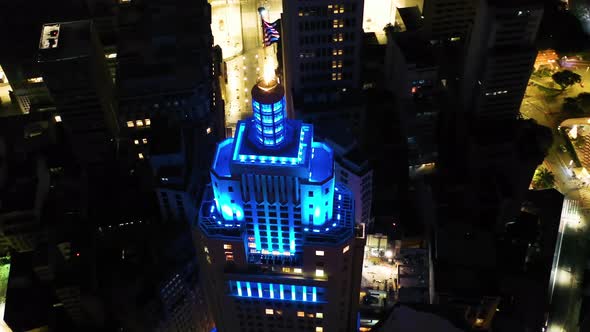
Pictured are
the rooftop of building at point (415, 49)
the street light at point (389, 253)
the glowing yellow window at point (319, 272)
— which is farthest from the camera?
the rooftop of building at point (415, 49)

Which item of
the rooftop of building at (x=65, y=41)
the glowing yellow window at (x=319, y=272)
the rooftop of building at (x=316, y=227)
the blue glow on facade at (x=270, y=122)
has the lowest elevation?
the glowing yellow window at (x=319, y=272)

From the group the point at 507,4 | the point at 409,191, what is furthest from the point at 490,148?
the point at 507,4

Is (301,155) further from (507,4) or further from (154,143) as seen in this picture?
(507,4)

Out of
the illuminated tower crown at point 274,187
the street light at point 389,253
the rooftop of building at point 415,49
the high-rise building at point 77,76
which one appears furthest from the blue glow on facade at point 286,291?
the high-rise building at point 77,76

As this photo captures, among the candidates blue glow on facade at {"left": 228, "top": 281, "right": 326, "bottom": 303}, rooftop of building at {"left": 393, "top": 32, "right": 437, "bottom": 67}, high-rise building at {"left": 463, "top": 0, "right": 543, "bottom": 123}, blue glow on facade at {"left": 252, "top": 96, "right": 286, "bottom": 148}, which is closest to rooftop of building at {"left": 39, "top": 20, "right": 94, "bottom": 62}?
rooftop of building at {"left": 393, "top": 32, "right": 437, "bottom": 67}

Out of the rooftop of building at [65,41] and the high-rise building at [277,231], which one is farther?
the rooftop of building at [65,41]

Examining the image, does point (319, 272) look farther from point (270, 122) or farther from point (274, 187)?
point (270, 122)

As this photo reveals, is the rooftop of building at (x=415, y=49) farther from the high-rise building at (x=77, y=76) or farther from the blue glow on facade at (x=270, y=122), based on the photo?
the blue glow on facade at (x=270, y=122)

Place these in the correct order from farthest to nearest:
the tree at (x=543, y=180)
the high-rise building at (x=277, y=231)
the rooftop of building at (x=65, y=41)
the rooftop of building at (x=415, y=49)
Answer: the tree at (x=543, y=180)
the rooftop of building at (x=415, y=49)
the rooftop of building at (x=65, y=41)
the high-rise building at (x=277, y=231)
